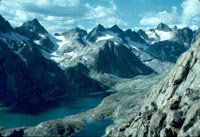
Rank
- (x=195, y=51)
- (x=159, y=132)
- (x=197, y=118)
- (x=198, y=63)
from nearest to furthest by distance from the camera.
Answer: (x=197, y=118)
(x=159, y=132)
(x=198, y=63)
(x=195, y=51)

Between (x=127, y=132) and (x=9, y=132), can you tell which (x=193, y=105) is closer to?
(x=127, y=132)

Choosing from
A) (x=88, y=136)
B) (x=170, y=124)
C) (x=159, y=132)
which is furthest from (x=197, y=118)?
(x=88, y=136)

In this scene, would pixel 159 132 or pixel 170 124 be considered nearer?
pixel 170 124

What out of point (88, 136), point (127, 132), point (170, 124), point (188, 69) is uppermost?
point (188, 69)

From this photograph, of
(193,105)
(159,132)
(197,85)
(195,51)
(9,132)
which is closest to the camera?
(193,105)

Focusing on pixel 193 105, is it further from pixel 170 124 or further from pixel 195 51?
pixel 195 51

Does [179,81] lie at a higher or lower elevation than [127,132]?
higher
